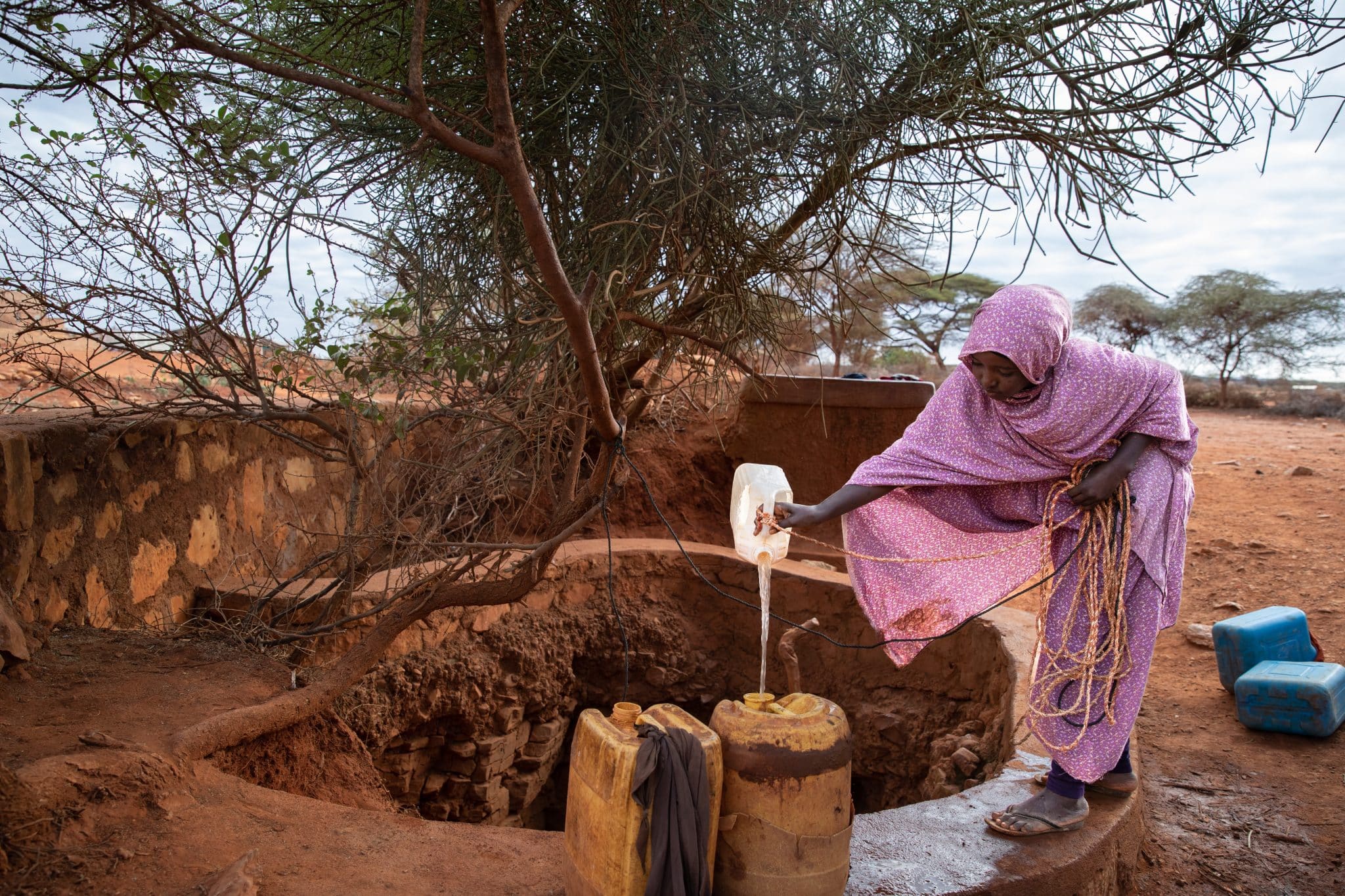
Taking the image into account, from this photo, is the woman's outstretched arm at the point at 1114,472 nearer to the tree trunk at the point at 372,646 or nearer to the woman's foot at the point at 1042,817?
the woman's foot at the point at 1042,817

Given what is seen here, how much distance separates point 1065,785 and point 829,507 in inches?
42.2

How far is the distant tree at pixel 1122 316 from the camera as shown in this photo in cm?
2097

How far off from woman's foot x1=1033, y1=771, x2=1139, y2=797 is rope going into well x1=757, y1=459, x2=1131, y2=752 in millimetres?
324

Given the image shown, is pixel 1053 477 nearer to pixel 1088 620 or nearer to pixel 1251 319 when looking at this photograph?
pixel 1088 620

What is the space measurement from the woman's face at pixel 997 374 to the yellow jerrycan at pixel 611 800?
1.32m

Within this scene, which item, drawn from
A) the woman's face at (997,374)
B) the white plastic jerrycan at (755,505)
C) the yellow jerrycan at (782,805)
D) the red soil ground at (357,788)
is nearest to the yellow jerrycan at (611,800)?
the yellow jerrycan at (782,805)

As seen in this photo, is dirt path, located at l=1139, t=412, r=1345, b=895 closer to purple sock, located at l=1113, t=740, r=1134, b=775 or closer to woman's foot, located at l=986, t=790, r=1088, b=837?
purple sock, located at l=1113, t=740, r=1134, b=775

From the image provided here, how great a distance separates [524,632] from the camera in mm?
4973

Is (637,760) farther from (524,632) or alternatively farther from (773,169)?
(524,632)

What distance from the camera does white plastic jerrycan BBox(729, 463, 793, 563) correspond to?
2.75m

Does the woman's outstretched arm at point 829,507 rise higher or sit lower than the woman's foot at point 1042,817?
higher

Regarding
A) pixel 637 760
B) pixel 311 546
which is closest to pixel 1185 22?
pixel 637 760

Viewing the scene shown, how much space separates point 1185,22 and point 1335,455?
9.05m

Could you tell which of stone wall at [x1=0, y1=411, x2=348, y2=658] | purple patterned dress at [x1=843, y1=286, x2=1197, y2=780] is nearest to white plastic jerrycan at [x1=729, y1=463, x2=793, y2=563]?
purple patterned dress at [x1=843, y1=286, x2=1197, y2=780]
